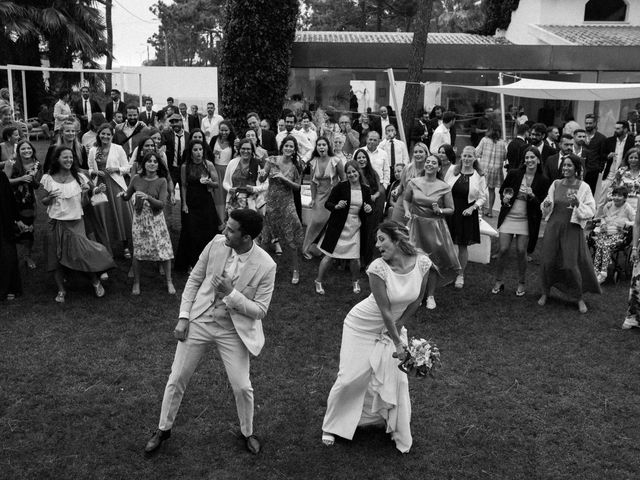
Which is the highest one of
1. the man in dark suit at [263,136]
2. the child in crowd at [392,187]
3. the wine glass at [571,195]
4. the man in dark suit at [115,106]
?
the man in dark suit at [115,106]

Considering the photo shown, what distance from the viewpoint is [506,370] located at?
647 cm

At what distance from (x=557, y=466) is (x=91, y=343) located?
457 centimetres

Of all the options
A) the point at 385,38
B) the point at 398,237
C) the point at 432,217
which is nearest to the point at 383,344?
the point at 398,237

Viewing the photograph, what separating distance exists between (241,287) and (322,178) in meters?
4.43

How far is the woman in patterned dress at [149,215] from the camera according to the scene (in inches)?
321

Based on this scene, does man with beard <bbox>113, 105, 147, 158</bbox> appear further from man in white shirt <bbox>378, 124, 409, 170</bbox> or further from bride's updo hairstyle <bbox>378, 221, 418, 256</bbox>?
bride's updo hairstyle <bbox>378, 221, 418, 256</bbox>

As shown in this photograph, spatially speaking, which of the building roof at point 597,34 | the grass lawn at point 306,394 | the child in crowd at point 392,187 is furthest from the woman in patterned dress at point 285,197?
the building roof at point 597,34

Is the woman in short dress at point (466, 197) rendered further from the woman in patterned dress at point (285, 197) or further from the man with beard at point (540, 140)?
the man with beard at point (540, 140)

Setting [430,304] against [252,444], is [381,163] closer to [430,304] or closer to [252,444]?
[430,304]

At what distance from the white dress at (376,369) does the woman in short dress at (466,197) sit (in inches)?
153

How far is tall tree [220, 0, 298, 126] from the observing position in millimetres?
18547

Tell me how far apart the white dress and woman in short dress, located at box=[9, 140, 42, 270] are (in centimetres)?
540

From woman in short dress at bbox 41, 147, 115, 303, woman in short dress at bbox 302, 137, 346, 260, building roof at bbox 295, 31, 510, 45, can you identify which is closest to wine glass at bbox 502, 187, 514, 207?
woman in short dress at bbox 302, 137, 346, 260

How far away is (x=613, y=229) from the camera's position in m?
9.30
